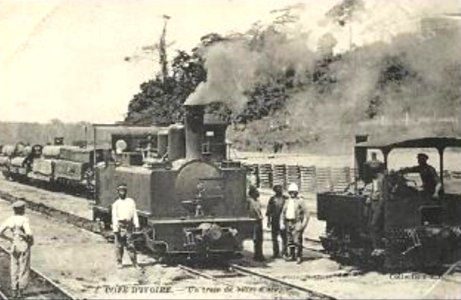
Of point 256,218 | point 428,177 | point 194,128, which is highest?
point 194,128

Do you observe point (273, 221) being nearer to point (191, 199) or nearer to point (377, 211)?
point (191, 199)

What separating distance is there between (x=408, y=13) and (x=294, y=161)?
16627 millimetres

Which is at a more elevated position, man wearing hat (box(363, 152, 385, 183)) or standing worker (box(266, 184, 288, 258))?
man wearing hat (box(363, 152, 385, 183))

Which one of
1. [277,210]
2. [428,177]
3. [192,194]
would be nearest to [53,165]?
[277,210]

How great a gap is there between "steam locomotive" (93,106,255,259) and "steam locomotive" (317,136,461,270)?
1542 mm

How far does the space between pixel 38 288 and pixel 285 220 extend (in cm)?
376

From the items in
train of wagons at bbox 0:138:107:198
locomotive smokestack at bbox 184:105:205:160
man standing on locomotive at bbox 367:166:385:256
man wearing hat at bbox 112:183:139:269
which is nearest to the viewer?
man standing on locomotive at bbox 367:166:385:256

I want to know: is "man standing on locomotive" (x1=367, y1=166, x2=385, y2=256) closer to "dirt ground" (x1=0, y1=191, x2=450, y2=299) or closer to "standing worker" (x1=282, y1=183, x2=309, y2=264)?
"dirt ground" (x1=0, y1=191, x2=450, y2=299)

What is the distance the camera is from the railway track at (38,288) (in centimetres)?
869

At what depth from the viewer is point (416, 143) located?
1009cm

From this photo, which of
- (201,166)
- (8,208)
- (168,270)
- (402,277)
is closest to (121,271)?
(168,270)

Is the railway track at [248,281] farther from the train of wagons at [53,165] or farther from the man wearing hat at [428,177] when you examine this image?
the train of wagons at [53,165]

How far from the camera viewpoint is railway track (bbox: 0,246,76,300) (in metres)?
8.69

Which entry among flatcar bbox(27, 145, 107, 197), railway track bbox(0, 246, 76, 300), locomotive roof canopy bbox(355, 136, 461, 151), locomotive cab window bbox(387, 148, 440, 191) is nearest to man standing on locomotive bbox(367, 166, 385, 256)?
locomotive roof canopy bbox(355, 136, 461, 151)
